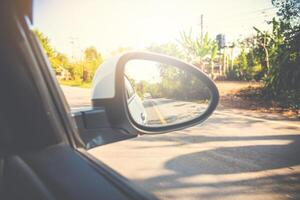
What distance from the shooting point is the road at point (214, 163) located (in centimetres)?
376

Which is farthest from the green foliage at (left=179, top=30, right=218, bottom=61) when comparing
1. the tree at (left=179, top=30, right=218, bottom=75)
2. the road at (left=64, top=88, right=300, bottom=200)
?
the road at (left=64, top=88, right=300, bottom=200)

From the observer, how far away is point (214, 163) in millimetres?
4996

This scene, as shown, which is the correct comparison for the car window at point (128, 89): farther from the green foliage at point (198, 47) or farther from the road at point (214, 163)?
the green foliage at point (198, 47)

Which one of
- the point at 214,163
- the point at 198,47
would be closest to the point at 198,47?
the point at 198,47

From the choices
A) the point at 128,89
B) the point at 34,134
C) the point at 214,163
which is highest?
the point at 128,89

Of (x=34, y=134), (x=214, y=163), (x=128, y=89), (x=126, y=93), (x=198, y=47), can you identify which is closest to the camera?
→ (x=34, y=134)

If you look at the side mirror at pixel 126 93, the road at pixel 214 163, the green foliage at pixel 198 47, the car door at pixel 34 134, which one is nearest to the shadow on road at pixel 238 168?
the road at pixel 214 163

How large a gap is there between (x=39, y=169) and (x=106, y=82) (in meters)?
0.63

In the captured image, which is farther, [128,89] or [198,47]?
[198,47]

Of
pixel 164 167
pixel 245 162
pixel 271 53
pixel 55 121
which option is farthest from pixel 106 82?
pixel 271 53

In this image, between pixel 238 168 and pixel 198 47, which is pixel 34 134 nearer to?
pixel 238 168

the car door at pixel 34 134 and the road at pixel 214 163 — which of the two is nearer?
the car door at pixel 34 134

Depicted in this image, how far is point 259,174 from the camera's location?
441 cm

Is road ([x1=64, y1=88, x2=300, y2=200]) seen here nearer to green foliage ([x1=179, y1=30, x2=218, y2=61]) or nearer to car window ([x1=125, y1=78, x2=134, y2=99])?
car window ([x1=125, y1=78, x2=134, y2=99])
